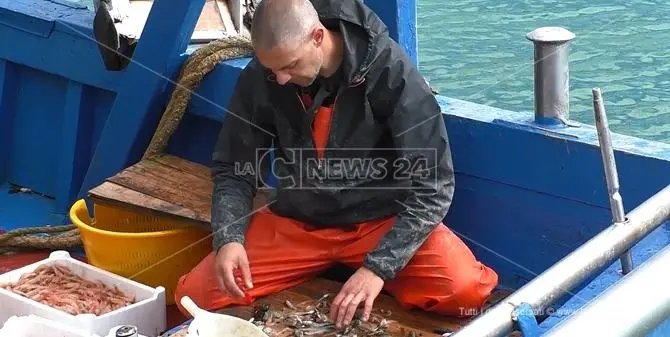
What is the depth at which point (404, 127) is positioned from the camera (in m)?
3.55

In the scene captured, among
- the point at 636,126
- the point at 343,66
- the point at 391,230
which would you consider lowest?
the point at 636,126

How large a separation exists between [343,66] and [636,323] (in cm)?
201

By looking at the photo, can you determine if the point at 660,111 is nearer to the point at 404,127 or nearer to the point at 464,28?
the point at 464,28

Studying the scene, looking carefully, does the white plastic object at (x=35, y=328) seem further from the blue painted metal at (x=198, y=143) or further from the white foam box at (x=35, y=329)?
the blue painted metal at (x=198, y=143)

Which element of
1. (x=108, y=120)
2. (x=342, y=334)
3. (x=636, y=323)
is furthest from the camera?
(x=108, y=120)

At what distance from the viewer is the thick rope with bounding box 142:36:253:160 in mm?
4480

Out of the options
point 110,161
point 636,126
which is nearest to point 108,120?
point 110,161

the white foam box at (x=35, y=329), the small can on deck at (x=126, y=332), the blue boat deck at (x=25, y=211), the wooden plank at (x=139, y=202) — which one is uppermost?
the wooden plank at (x=139, y=202)

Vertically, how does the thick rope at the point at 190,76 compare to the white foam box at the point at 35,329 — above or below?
above

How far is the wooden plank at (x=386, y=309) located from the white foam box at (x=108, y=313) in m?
0.39

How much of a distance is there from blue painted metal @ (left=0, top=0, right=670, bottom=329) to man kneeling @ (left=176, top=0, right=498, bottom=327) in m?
0.33

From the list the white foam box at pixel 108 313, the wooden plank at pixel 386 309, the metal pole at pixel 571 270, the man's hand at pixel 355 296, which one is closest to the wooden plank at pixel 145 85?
the white foam box at pixel 108 313

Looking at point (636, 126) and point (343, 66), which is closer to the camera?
point (343, 66)

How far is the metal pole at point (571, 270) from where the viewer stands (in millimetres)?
1779
